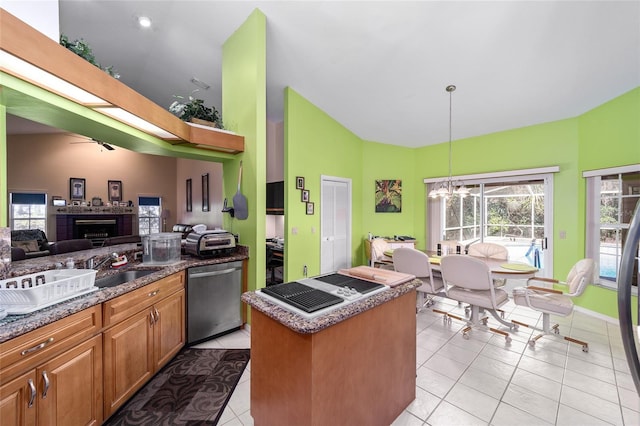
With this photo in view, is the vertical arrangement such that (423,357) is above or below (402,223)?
below

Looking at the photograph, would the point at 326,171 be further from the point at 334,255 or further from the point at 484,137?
the point at 484,137

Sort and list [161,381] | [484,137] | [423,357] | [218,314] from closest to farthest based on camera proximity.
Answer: [161,381] < [423,357] < [218,314] < [484,137]

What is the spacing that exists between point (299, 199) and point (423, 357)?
257 centimetres

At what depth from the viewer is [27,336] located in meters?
1.14

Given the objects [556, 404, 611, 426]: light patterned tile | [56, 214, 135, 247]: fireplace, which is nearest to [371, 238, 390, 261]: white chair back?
[556, 404, 611, 426]: light patterned tile

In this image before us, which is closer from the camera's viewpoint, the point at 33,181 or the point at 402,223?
the point at 402,223

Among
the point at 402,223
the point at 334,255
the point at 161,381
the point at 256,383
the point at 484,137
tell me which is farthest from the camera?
the point at 402,223

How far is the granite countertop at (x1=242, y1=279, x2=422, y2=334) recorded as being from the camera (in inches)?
42.1

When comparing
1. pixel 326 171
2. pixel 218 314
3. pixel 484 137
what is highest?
pixel 484 137

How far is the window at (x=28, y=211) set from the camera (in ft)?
20.3

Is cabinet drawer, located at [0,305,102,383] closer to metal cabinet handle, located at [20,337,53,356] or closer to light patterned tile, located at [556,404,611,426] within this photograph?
metal cabinet handle, located at [20,337,53,356]

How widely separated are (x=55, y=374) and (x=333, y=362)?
4.59 feet

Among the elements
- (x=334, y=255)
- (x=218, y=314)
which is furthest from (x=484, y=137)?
(x=218, y=314)

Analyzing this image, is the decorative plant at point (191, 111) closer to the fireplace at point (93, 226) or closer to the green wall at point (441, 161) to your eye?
the green wall at point (441, 161)
